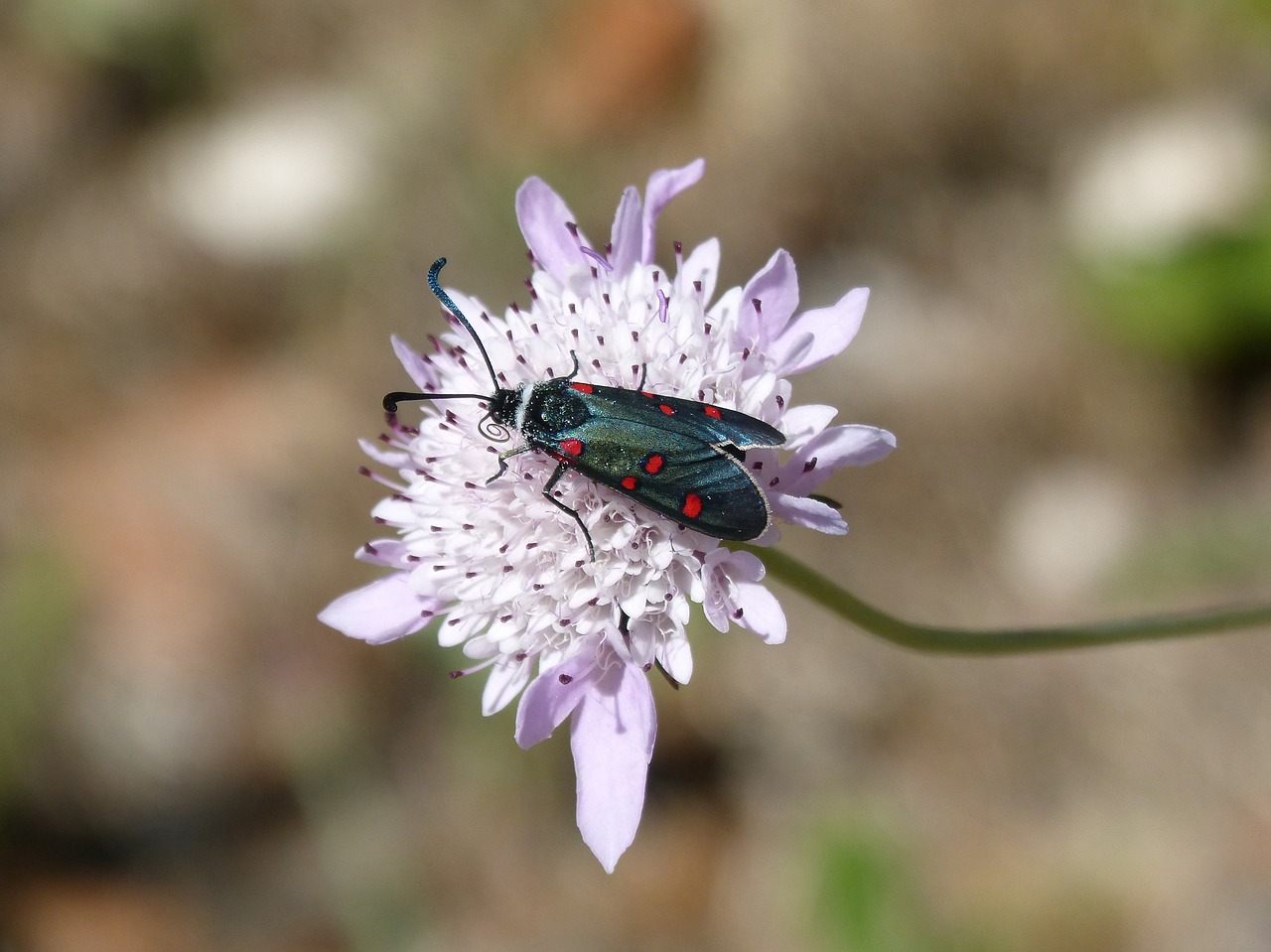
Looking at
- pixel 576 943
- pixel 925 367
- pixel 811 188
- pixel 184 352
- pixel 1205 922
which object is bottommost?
pixel 1205 922

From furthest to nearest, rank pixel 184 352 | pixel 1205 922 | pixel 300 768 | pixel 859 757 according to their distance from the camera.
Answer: pixel 184 352
pixel 300 768
pixel 859 757
pixel 1205 922

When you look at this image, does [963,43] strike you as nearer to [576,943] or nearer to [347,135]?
[347,135]

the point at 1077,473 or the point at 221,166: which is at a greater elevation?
the point at 221,166

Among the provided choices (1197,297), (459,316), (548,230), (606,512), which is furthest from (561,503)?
(1197,297)

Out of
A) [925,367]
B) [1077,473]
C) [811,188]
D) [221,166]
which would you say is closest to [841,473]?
[925,367]

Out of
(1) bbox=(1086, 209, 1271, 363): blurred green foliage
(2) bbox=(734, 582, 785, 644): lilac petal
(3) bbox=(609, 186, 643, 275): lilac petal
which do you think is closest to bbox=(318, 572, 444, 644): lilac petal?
(2) bbox=(734, 582, 785, 644): lilac petal

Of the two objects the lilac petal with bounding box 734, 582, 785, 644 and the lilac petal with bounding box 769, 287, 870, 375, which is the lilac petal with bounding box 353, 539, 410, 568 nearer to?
the lilac petal with bounding box 734, 582, 785, 644

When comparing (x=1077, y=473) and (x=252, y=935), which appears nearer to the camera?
(x=1077, y=473)
